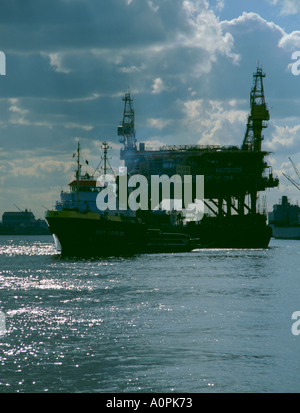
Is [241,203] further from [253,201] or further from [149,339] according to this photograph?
[149,339]

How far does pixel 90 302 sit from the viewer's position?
128 feet

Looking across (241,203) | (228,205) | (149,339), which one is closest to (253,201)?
(241,203)

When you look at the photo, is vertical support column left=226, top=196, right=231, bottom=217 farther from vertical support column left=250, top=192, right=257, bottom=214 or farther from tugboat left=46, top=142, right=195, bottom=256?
tugboat left=46, top=142, right=195, bottom=256

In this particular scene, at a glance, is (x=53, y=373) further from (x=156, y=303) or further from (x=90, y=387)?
(x=156, y=303)

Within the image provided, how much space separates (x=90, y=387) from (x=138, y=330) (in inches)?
370

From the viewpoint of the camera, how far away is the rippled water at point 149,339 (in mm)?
20281

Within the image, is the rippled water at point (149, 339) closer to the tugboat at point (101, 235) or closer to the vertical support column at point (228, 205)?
the tugboat at point (101, 235)

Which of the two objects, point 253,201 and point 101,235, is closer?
point 101,235

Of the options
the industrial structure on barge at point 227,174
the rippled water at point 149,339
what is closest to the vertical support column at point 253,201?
the industrial structure on barge at point 227,174

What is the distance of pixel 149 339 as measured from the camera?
2670cm

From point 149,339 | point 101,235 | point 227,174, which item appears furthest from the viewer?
point 227,174

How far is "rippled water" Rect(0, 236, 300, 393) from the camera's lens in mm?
20281

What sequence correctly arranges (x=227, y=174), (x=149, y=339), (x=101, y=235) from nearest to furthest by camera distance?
(x=149, y=339), (x=101, y=235), (x=227, y=174)

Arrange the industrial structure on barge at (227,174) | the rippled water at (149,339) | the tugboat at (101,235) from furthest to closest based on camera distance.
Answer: the industrial structure on barge at (227,174) → the tugboat at (101,235) → the rippled water at (149,339)
